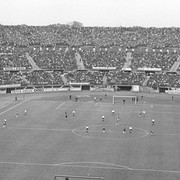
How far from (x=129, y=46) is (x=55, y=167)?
9372 centimetres

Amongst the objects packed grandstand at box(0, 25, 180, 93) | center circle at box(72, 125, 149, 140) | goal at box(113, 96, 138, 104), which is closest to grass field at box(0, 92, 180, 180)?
center circle at box(72, 125, 149, 140)

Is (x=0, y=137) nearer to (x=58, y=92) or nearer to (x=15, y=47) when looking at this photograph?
(x=58, y=92)

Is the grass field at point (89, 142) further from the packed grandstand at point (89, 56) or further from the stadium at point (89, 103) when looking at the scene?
the packed grandstand at point (89, 56)

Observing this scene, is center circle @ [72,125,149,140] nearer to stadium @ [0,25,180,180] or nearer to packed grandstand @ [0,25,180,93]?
stadium @ [0,25,180,180]

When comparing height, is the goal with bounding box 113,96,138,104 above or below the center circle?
above

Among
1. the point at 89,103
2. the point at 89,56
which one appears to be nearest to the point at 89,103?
the point at 89,103

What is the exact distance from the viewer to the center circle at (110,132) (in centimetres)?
5100

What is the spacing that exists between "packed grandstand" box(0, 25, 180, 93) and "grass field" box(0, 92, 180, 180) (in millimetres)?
27085

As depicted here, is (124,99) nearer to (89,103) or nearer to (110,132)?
(89,103)

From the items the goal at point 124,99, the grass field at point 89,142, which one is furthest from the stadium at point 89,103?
the goal at point 124,99

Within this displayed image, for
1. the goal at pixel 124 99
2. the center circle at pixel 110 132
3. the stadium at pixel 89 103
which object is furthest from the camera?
the goal at pixel 124 99

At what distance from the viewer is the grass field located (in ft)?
121

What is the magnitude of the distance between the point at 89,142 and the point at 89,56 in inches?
2981

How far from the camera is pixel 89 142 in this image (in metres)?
47.8
